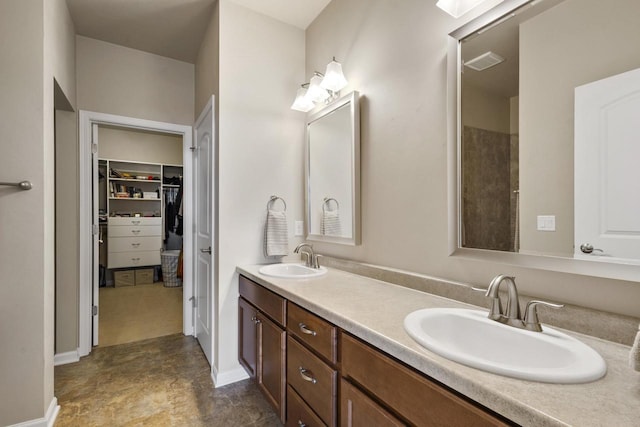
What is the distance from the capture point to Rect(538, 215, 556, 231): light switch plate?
101 centimetres

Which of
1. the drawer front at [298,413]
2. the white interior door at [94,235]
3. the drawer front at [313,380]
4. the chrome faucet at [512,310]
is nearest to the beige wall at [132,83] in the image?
the white interior door at [94,235]

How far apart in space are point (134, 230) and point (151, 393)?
143 inches

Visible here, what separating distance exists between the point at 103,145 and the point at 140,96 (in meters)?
2.69

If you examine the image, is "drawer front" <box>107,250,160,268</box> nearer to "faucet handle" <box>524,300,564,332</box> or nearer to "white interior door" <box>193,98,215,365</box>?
"white interior door" <box>193,98,215,365</box>

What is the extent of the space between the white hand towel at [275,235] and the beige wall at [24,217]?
1262 mm

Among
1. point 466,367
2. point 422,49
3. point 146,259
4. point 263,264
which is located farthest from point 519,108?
point 146,259

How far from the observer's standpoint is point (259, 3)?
7.30 ft

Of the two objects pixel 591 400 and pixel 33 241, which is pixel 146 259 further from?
pixel 591 400

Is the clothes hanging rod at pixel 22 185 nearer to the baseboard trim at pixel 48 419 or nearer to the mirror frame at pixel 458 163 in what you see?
the baseboard trim at pixel 48 419

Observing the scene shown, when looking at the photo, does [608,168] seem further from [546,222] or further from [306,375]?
[306,375]

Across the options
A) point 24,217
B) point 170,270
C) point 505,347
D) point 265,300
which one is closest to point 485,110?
point 505,347

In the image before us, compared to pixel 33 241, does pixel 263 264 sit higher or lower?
lower

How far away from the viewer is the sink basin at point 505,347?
2.18 ft

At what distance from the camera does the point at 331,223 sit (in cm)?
215
